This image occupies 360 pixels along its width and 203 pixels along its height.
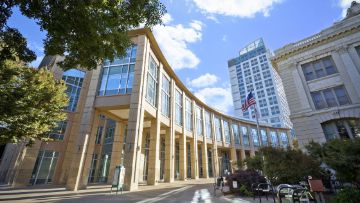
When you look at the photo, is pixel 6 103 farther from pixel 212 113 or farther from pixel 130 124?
pixel 212 113

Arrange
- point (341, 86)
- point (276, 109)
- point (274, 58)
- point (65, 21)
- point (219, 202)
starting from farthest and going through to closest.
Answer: point (276, 109) → point (274, 58) → point (341, 86) → point (219, 202) → point (65, 21)

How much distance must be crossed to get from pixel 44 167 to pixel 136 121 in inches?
615

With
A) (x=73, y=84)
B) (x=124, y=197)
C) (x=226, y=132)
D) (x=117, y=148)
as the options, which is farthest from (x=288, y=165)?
(x=226, y=132)

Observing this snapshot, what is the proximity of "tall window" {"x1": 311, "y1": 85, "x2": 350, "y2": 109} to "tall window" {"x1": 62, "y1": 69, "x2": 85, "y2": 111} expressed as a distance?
30.3 metres

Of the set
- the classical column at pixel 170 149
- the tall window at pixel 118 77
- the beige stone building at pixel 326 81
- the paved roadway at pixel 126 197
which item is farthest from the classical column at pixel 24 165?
the beige stone building at pixel 326 81

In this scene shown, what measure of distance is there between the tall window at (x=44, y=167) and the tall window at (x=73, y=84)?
6.49 m

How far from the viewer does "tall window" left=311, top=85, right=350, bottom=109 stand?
17.8 meters

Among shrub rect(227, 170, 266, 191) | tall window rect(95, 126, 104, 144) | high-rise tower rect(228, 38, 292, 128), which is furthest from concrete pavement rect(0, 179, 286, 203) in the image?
high-rise tower rect(228, 38, 292, 128)

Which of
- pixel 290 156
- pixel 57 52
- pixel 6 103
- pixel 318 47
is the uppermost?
pixel 318 47

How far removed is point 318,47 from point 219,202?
19.6 meters

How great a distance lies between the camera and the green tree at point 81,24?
7.02m

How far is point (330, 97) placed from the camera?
18438 millimetres

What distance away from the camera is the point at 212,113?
45.2m

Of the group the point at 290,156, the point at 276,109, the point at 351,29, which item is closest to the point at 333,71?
the point at 351,29
